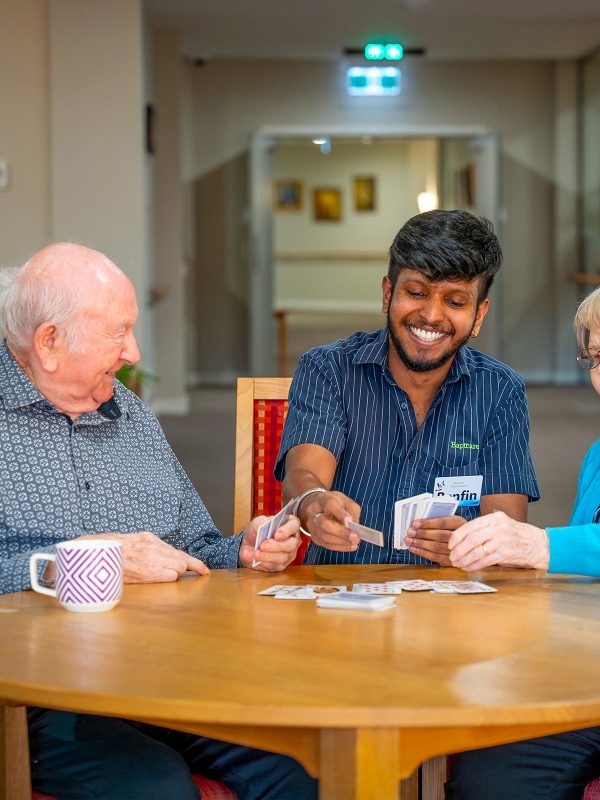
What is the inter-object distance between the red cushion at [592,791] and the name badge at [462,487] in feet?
2.52

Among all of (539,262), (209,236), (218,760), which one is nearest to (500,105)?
(539,262)

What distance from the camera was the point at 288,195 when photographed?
63.4ft

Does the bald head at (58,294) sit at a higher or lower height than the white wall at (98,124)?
lower

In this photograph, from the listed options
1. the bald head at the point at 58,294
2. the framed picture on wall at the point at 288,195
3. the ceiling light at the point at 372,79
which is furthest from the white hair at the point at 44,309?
the framed picture on wall at the point at 288,195

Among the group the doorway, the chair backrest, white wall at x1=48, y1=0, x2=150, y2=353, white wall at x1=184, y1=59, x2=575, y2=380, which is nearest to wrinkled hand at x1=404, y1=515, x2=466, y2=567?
the chair backrest

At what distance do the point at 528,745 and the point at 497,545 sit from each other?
343 millimetres

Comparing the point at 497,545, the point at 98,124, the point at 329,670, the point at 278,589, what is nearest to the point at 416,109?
the point at 98,124

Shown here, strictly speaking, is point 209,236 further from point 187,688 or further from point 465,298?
point 187,688

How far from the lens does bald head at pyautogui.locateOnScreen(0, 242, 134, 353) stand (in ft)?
7.05

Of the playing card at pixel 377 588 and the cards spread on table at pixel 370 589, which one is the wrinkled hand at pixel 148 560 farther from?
the playing card at pixel 377 588

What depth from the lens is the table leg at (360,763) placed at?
136cm

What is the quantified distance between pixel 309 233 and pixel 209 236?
6.31m

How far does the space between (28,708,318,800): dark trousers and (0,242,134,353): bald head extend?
27.3 inches

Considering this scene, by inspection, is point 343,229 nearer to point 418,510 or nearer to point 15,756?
point 418,510
